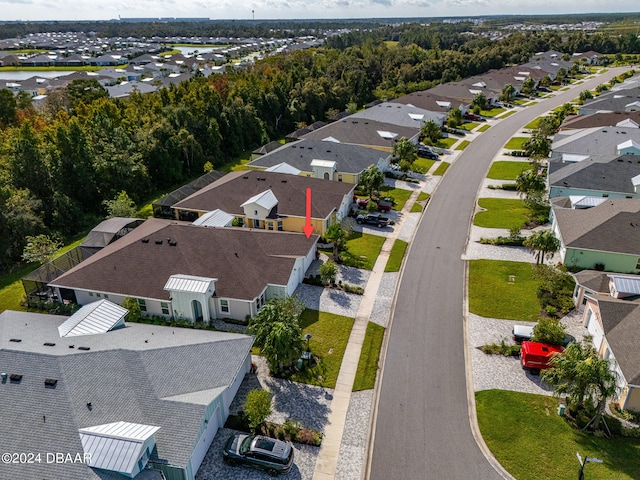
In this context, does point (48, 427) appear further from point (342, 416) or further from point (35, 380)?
point (342, 416)

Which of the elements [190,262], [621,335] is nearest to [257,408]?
[190,262]

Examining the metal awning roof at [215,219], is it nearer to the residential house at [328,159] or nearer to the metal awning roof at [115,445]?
the residential house at [328,159]

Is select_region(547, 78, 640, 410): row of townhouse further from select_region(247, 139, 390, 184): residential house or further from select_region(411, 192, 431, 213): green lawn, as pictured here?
select_region(247, 139, 390, 184): residential house

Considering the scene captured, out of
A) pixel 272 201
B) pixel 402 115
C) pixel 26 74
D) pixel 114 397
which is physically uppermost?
pixel 26 74

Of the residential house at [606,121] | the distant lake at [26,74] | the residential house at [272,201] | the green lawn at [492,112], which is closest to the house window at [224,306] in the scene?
the residential house at [272,201]

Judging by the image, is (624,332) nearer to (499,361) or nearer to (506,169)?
(499,361)

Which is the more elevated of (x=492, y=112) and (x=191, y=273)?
(x=492, y=112)

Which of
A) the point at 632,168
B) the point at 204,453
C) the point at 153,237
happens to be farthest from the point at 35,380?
the point at 632,168

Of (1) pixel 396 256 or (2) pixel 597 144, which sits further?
(2) pixel 597 144
